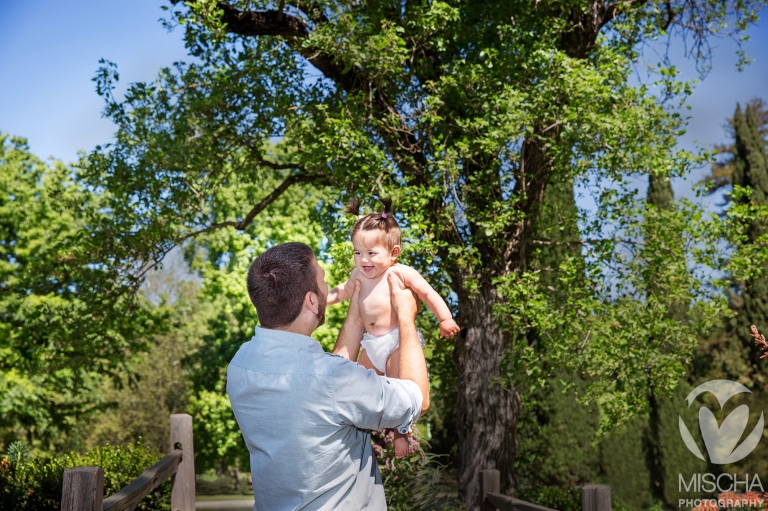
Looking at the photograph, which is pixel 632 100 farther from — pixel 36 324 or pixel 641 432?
pixel 36 324

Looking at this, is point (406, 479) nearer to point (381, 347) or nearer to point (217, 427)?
point (381, 347)

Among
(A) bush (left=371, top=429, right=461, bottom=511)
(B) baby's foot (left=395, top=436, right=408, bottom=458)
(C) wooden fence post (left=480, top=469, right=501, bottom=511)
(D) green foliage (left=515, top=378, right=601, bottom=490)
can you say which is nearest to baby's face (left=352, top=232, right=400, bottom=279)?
(B) baby's foot (left=395, top=436, right=408, bottom=458)

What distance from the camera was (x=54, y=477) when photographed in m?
8.27

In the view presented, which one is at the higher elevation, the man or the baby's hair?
the baby's hair

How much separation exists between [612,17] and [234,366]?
28.9ft

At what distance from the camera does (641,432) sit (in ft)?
50.6

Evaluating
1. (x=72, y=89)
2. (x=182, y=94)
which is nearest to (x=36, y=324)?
(x=182, y=94)

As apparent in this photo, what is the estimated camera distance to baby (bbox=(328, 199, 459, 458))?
307 centimetres

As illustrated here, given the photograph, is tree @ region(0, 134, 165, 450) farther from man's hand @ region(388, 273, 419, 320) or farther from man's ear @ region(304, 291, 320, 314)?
man's ear @ region(304, 291, 320, 314)

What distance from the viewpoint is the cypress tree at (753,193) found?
1683 centimetres

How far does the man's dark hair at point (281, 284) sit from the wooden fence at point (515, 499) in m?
2.45

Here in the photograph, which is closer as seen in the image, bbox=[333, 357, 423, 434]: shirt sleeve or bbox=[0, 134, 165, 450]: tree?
bbox=[333, 357, 423, 434]: shirt sleeve

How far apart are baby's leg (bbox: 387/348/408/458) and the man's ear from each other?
638mm

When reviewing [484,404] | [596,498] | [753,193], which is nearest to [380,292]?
[596,498]
